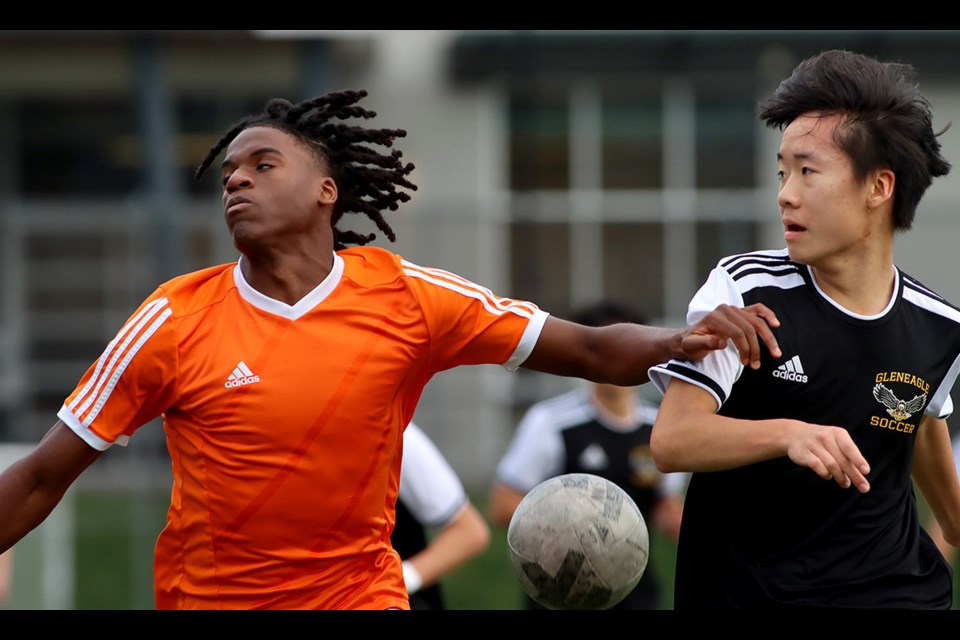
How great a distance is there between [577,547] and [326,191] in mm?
1412

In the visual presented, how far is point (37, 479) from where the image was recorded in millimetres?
4156

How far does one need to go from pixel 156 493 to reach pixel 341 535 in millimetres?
6978

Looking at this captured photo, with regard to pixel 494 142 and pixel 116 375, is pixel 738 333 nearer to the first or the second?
pixel 116 375

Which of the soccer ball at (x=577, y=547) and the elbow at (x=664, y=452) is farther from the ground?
the elbow at (x=664, y=452)

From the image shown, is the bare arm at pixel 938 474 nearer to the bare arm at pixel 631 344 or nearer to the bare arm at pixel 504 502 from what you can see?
the bare arm at pixel 631 344

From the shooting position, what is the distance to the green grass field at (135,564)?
1058 cm

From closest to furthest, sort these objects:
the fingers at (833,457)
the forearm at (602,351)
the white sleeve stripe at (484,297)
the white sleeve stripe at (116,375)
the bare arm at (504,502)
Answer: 1. the fingers at (833,457)
2. the white sleeve stripe at (116,375)
3. the forearm at (602,351)
4. the white sleeve stripe at (484,297)
5. the bare arm at (504,502)

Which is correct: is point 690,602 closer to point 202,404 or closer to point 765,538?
point 765,538

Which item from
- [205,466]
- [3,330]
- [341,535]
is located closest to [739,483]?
[341,535]

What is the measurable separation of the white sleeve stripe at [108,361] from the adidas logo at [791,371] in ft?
5.96

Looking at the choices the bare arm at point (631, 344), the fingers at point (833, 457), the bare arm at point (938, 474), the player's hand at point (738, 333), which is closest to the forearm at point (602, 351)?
the bare arm at point (631, 344)

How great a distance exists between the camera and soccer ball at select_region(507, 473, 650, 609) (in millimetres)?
4117

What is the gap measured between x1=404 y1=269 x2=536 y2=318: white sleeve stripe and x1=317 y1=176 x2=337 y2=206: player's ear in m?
0.36

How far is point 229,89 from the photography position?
60.8 ft
